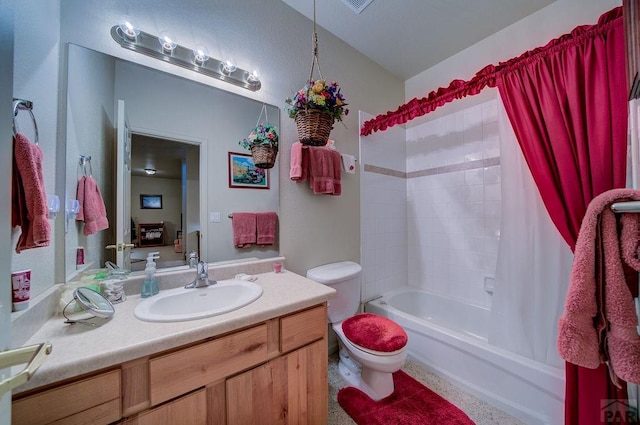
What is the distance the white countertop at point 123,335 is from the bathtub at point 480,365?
115cm

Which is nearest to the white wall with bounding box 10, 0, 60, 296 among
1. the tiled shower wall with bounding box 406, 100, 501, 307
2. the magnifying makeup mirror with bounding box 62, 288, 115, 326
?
the magnifying makeup mirror with bounding box 62, 288, 115, 326

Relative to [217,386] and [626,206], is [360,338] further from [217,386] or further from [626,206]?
[626,206]

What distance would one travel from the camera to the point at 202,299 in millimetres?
1140

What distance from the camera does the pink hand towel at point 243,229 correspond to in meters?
1.43

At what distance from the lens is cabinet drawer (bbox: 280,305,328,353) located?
0.98 metres

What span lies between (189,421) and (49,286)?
2.43 ft

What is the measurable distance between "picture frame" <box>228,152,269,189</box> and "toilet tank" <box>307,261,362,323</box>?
72 centimetres

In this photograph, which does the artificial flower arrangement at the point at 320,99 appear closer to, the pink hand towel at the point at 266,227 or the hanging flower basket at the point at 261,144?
the hanging flower basket at the point at 261,144

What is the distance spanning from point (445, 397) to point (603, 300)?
1165 mm

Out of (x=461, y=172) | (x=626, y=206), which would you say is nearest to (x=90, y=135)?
(x=626, y=206)

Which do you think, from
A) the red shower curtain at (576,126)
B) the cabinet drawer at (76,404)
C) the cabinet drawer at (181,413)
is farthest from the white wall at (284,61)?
the red shower curtain at (576,126)

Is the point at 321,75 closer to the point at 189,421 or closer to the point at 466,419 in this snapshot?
the point at 189,421

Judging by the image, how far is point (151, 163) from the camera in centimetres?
120

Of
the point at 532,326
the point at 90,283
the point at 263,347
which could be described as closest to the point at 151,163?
the point at 90,283
